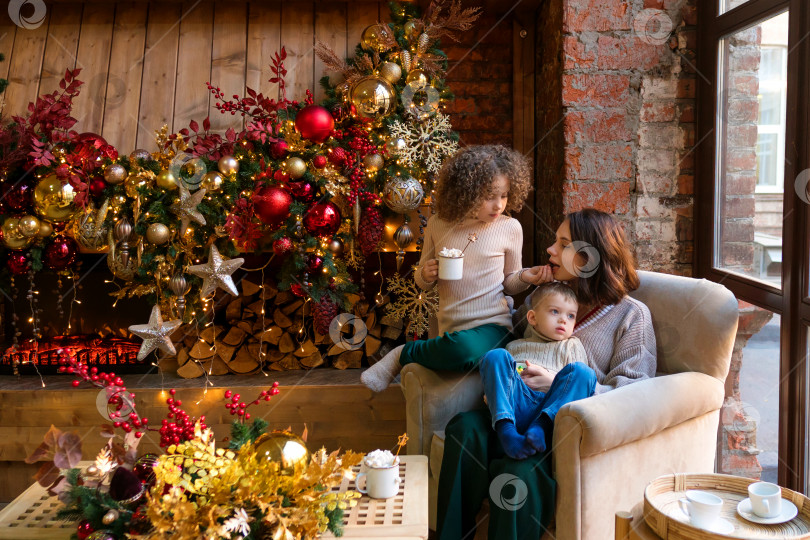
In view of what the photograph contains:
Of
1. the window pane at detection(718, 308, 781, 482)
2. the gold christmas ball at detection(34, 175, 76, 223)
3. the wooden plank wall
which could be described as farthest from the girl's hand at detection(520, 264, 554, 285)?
the gold christmas ball at detection(34, 175, 76, 223)

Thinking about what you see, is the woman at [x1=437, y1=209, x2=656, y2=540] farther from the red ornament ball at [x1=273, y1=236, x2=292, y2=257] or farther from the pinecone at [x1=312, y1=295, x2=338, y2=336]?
the red ornament ball at [x1=273, y1=236, x2=292, y2=257]

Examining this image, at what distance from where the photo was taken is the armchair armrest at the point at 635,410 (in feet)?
6.00

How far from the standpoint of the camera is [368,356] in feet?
10.5

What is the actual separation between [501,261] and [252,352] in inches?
46.6

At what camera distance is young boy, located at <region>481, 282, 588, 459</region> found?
1.97 m

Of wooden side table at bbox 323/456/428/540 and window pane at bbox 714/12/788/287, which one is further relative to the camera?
window pane at bbox 714/12/788/287

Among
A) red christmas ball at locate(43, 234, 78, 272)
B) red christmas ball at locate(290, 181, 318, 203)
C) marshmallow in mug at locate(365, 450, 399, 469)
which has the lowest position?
marshmallow in mug at locate(365, 450, 399, 469)

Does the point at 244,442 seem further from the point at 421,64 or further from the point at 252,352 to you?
the point at 421,64

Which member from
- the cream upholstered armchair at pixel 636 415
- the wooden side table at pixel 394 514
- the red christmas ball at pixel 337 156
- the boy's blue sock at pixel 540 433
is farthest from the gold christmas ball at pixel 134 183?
the boy's blue sock at pixel 540 433

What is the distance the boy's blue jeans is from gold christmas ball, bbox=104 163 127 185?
1.55 metres

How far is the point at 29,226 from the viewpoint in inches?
107

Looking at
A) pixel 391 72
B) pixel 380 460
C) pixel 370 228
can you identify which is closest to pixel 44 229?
pixel 370 228

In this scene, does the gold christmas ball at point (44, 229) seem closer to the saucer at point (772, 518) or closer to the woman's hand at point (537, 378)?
the woman's hand at point (537, 378)

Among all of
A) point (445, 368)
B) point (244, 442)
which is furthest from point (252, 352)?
point (244, 442)
